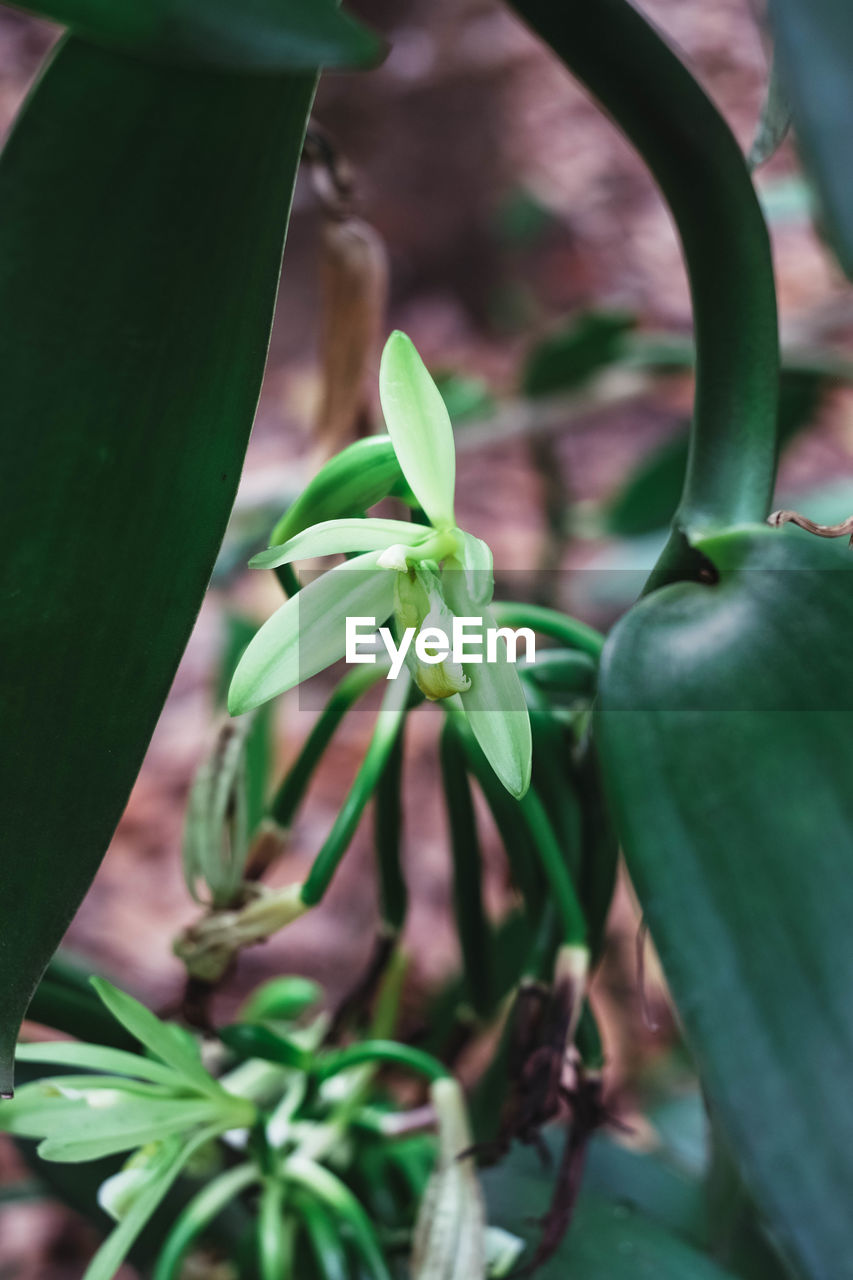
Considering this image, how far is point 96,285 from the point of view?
24cm

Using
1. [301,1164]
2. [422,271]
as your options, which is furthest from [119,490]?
[422,271]

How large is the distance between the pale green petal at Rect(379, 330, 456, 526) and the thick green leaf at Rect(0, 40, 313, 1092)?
4 centimetres

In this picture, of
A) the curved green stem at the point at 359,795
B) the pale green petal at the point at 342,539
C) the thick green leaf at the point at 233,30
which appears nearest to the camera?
the thick green leaf at the point at 233,30

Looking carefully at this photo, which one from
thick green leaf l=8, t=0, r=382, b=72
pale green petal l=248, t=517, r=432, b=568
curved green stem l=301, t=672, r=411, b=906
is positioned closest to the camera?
thick green leaf l=8, t=0, r=382, b=72

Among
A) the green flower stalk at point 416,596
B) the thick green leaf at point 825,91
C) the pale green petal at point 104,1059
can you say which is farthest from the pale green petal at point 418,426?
the pale green petal at point 104,1059

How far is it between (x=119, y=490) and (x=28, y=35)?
2.08 meters

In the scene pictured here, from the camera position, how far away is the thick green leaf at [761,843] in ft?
0.65

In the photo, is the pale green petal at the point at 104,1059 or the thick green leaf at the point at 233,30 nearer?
the thick green leaf at the point at 233,30

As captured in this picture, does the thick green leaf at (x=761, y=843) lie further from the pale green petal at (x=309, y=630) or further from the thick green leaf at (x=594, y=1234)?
the thick green leaf at (x=594, y=1234)

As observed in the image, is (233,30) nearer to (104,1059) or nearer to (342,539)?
(342,539)

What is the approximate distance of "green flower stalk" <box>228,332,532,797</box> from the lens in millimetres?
265

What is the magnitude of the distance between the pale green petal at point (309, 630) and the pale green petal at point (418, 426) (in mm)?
26

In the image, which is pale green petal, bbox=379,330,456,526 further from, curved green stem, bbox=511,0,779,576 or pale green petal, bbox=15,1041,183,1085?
pale green petal, bbox=15,1041,183,1085

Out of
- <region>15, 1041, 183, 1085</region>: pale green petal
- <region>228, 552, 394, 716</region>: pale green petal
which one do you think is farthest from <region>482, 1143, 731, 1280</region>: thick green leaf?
<region>228, 552, 394, 716</region>: pale green petal
